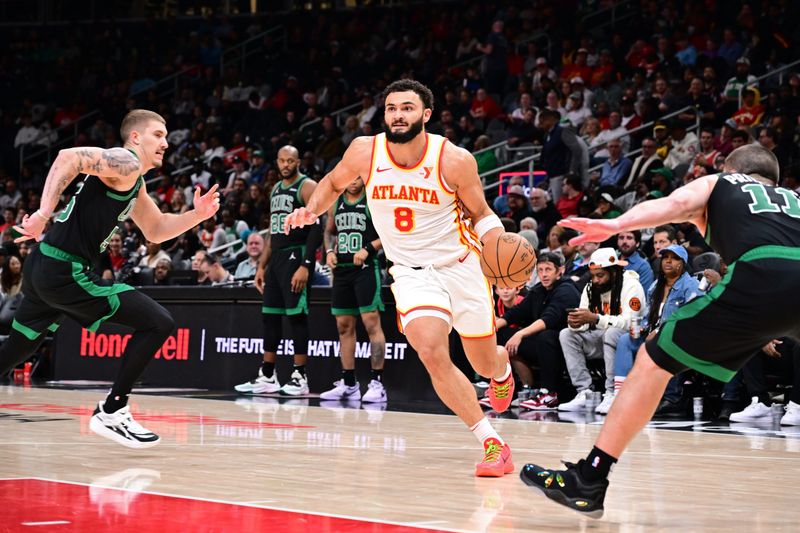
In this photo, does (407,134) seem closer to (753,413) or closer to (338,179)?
(338,179)

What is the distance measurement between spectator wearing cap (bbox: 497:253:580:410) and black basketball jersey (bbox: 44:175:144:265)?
4461 millimetres

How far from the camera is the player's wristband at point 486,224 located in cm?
571

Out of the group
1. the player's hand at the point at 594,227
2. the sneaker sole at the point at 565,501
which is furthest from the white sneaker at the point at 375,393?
the player's hand at the point at 594,227

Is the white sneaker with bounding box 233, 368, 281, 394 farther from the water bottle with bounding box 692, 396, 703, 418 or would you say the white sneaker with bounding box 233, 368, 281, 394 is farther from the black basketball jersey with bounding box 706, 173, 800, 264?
the black basketball jersey with bounding box 706, 173, 800, 264

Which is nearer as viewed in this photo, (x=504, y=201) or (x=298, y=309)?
(x=298, y=309)

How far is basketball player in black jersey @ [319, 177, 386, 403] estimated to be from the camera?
33.9ft

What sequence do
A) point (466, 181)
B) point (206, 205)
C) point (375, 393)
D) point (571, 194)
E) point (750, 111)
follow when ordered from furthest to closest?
point (750, 111) < point (571, 194) < point (375, 393) < point (206, 205) < point (466, 181)

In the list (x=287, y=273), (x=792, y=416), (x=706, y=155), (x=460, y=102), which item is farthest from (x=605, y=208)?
(x=460, y=102)

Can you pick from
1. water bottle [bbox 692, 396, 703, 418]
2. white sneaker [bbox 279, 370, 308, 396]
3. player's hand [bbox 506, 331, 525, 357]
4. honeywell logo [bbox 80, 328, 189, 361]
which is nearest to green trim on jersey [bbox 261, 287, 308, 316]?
white sneaker [bbox 279, 370, 308, 396]

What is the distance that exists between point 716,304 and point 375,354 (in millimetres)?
6571

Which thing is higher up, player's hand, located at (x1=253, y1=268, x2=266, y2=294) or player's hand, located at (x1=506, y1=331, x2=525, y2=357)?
player's hand, located at (x1=253, y1=268, x2=266, y2=294)

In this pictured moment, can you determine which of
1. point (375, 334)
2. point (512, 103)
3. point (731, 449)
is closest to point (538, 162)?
point (512, 103)

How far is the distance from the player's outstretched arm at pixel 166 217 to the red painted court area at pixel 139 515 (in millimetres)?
2202

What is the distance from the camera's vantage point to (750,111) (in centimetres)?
1298
